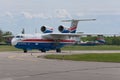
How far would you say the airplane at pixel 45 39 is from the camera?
60812 mm

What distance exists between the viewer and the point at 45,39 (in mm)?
63531

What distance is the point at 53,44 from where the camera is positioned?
64.9m

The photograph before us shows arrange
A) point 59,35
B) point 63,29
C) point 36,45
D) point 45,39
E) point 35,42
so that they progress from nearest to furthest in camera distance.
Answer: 1. point 35,42
2. point 36,45
3. point 45,39
4. point 59,35
5. point 63,29

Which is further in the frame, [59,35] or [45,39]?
[59,35]

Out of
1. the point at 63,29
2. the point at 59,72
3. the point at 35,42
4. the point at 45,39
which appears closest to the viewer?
the point at 59,72

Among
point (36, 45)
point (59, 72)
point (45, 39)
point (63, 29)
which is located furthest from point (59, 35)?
point (59, 72)

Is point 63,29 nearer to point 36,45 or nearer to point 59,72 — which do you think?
point 36,45

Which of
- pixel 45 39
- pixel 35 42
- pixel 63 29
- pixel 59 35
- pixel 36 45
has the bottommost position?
pixel 36 45

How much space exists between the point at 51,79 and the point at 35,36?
4435cm

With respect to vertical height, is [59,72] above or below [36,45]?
below

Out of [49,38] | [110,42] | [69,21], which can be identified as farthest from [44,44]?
[110,42]

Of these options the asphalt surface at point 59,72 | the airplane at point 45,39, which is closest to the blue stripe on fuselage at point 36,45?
the airplane at point 45,39

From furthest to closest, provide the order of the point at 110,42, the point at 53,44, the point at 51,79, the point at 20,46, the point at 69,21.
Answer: the point at 110,42 < the point at 69,21 < the point at 53,44 < the point at 20,46 < the point at 51,79

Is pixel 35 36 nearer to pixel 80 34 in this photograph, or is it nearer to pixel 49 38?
pixel 49 38
